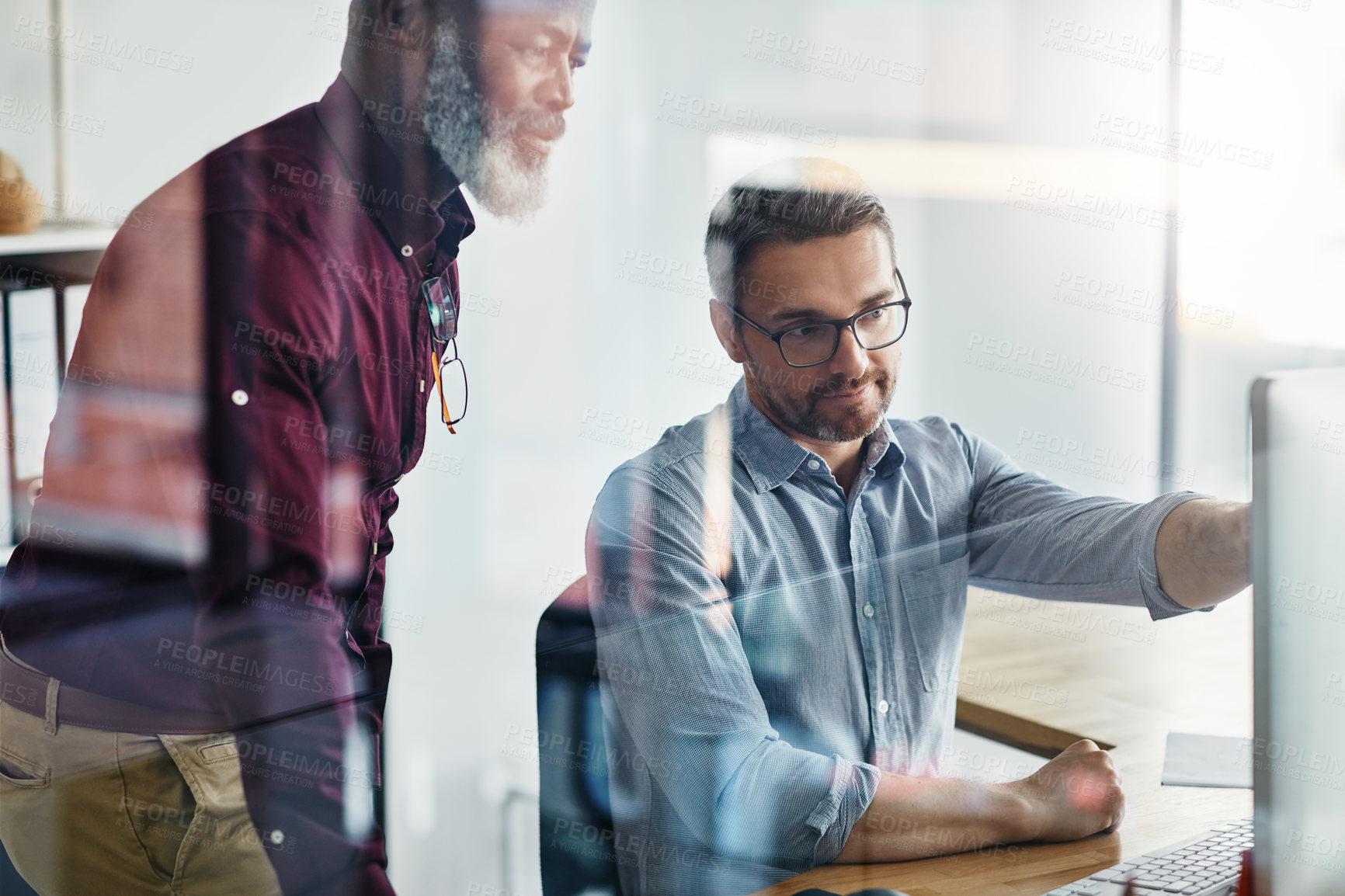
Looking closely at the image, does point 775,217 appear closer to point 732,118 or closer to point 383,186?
point 732,118

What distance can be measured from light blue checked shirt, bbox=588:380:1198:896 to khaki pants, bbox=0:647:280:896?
449 millimetres

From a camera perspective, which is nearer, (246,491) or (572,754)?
(246,491)

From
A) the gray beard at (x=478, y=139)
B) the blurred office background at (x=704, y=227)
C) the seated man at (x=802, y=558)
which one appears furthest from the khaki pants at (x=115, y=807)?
the gray beard at (x=478, y=139)

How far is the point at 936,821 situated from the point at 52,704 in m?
0.90

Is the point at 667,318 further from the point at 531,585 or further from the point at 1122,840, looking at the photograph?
the point at 1122,840

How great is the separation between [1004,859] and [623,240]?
917mm

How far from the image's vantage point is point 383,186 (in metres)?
1.21

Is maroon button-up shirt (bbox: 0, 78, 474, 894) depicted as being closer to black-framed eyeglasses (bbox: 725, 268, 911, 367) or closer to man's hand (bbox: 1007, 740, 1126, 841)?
black-framed eyeglasses (bbox: 725, 268, 911, 367)

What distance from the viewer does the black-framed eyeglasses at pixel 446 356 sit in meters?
1.27

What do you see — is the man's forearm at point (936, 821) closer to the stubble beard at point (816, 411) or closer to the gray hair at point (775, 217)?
the stubble beard at point (816, 411)

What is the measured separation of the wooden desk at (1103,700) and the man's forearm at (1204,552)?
0.20 m

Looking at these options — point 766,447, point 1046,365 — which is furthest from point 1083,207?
point 766,447

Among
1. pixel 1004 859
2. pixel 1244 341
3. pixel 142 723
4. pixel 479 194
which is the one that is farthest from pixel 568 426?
pixel 1244 341

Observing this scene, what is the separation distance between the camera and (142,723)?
114cm
